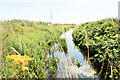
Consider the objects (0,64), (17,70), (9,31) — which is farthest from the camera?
(9,31)

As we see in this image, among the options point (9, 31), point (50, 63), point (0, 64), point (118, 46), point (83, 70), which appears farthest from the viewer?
point (9, 31)

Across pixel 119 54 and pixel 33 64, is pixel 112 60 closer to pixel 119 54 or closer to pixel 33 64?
pixel 119 54

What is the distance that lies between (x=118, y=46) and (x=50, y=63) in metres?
1.95

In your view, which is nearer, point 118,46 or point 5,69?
point 5,69

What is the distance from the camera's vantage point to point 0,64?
8.54 feet

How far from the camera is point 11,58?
2688 millimetres

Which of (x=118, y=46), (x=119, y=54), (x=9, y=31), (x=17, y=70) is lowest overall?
(x=17, y=70)

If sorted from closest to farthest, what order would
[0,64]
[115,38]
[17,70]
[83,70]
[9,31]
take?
[17,70]
[0,64]
[83,70]
[115,38]
[9,31]

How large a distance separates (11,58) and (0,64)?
10.1 inches

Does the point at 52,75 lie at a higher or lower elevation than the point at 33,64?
lower

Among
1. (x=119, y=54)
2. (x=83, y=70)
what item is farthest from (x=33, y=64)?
(x=119, y=54)

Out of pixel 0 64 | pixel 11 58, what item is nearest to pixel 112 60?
pixel 11 58

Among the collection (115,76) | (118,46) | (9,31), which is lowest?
(115,76)

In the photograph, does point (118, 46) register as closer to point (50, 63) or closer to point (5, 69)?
point (50, 63)
